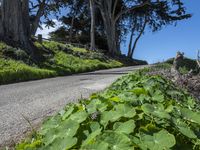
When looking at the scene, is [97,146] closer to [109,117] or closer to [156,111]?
[109,117]

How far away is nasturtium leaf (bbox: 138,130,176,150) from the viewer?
279 centimetres

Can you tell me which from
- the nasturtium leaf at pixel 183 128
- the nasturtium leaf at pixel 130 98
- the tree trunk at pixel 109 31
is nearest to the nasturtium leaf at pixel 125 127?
the nasturtium leaf at pixel 183 128

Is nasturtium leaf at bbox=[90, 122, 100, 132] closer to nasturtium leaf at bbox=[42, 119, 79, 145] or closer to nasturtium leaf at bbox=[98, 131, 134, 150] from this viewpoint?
nasturtium leaf at bbox=[42, 119, 79, 145]

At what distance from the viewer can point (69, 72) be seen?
24969 millimetres

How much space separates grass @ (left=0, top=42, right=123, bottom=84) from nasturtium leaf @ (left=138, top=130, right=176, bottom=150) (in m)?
16.0

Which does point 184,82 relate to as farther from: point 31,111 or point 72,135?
point 72,135

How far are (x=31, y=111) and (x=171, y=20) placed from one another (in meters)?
41.7

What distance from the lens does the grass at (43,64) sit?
789 inches

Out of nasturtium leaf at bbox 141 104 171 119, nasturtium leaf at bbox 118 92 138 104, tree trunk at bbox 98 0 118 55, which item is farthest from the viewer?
tree trunk at bbox 98 0 118 55

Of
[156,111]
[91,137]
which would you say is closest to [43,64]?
[156,111]

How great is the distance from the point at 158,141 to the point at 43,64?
885 inches

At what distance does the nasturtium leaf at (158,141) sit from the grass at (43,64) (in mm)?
16046

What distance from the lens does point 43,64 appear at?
985 inches

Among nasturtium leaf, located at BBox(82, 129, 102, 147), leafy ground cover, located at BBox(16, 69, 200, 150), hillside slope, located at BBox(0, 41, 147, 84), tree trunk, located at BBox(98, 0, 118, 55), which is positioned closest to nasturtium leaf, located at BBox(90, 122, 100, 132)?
leafy ground cover, located at BBox(16, 69, 200, 150)
